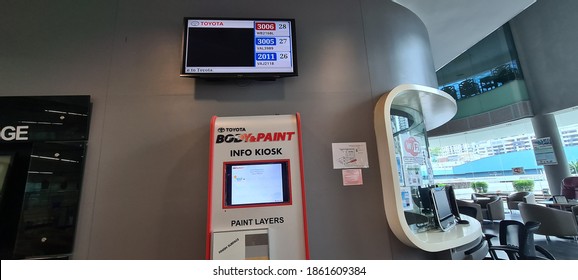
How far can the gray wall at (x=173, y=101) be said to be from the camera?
175cm

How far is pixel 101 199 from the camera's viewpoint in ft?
5.73

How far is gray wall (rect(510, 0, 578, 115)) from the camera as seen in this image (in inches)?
236

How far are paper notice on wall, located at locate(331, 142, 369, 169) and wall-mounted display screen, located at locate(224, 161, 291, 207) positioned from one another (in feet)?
1.59

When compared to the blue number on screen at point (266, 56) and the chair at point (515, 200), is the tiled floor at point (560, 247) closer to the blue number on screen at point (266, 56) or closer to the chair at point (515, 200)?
the chair at point (515, 200)

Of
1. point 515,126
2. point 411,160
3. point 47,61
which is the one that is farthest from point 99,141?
point 515,126

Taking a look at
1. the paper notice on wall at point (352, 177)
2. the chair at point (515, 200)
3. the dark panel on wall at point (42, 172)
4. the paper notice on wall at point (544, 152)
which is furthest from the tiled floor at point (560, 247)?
the dark panel on wall at point (42, 172)

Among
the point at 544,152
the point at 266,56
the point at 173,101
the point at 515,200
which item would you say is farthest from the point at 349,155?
the point at 544,152

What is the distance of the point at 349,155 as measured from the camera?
193 centimetres

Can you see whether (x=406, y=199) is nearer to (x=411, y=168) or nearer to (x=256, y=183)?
(x=411, y=168)

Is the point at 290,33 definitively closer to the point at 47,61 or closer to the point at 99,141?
the point at 99,141

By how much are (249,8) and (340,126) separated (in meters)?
1.32

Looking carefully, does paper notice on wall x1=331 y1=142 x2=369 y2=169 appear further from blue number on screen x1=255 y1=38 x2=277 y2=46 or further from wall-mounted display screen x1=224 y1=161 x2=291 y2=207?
blue number on screen x1=255 y1=38 x2=277 y2=46
